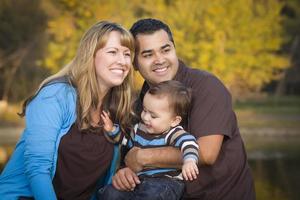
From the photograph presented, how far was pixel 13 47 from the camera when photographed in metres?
23.5

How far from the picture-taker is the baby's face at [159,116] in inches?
114

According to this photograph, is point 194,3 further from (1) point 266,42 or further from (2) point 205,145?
(2) point 205,145

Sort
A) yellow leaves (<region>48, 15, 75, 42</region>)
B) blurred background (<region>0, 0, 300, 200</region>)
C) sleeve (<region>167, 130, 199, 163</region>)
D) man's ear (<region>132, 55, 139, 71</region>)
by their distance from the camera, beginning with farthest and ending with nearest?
yellow leaves (<region>48, 15, 75, 42</region>) < blurred background (<region>0, 0, 300, 200</region>) < man's ear (<region>132, 55, 139, 71</region>) < sleeve (<region>167, 130, 199, 163</region>)

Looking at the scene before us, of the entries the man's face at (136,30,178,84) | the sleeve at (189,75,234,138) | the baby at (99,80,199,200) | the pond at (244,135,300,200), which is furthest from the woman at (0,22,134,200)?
the pond at (244,135,300,200)

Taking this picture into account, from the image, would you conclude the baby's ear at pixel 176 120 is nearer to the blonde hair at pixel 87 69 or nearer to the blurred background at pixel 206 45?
the blonde hair at pixel 87 69

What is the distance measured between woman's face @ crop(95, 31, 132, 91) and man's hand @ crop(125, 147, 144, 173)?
14.1 inches

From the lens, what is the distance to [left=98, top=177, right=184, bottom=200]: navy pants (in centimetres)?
279

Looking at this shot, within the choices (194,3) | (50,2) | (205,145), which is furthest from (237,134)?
(50,2)

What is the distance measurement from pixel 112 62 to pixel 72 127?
0.38m

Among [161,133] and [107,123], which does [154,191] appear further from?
[107,123]

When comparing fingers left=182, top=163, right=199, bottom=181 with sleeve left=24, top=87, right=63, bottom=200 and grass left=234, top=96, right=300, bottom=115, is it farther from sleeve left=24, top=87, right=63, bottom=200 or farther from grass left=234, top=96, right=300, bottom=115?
grass left=234, top=96, right=300, bottom=115

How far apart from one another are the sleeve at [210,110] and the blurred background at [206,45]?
49.9ft

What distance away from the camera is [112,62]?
2.86m

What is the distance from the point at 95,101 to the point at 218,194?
80 centimetres
